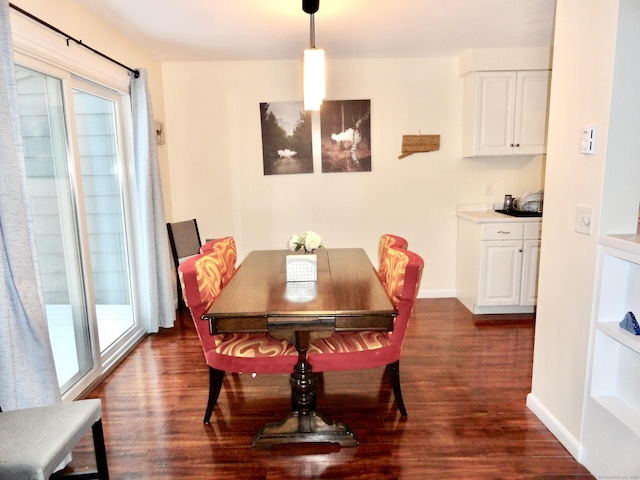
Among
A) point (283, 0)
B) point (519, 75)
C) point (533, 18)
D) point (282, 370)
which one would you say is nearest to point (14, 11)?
point (283, 0)

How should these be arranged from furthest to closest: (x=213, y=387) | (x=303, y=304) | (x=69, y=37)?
(x=69, y=37)
(x=213, y=387)
(x=303, y=304)

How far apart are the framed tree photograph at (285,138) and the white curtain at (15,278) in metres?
2.48

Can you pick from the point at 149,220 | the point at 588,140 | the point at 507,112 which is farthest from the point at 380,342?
the point at 507,112

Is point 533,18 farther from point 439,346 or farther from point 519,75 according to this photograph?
point 439,346

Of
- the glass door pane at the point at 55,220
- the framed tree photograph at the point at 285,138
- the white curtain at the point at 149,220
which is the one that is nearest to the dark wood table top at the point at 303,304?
the glass door pane at the point at 55,220

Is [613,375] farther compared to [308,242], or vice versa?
→ [308,242]

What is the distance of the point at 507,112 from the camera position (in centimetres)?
389

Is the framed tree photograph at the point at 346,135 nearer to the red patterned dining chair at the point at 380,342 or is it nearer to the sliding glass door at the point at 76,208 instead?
the sliding glass door at the point at 76,208

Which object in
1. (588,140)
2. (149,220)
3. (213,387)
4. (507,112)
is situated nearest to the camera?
(588,140)

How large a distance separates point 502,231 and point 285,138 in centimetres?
221

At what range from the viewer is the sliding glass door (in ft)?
7.84

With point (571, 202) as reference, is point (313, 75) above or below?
above

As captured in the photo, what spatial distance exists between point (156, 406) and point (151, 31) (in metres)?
2.64

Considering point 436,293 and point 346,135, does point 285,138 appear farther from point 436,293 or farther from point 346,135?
point 436,293
